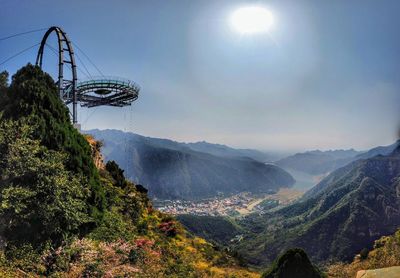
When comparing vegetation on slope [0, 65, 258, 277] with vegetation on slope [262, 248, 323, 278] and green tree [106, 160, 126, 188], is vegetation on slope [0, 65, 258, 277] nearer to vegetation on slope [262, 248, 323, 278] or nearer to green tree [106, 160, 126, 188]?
vegetation on slope [262, 248, 323, 278]

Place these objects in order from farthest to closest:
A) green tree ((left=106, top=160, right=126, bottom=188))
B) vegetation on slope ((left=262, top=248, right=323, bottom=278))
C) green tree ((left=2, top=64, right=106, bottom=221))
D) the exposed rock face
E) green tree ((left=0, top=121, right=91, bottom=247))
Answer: green tree ((left=106, top=160, right=126, bottom=188))
the exposed rock face
vegetation on slope ((left=262, top=248, right=323, bottom=278))
green tree ((left=2, top=64, right=106, bottom=221))
green tree ((left=0, top=121, right=91, bottom=247))

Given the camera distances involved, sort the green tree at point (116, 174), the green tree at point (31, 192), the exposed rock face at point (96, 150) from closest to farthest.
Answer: the green tree at point (31, 192) → the exposed rock face at point (96, 150) → the green tree at point (116, 174)

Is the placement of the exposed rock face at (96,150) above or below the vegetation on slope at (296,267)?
above

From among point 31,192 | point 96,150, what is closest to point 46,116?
point 31,192

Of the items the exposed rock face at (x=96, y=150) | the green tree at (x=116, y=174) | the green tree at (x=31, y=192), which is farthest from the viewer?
the green tree at (x=116, y=174)

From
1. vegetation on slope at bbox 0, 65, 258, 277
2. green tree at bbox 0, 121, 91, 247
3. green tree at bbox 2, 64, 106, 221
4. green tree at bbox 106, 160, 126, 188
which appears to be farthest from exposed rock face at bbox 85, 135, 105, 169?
green tree at bbox 0, 121, 91, 247

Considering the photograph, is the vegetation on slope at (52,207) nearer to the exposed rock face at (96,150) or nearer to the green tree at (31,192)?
the green tree at (31,192)

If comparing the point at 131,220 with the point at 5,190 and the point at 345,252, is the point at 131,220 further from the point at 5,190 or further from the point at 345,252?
the point at 345,252

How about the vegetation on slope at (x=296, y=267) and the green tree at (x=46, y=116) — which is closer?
the green tree at (x=46, y=116)

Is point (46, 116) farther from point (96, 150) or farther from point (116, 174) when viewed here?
point (116, 174)

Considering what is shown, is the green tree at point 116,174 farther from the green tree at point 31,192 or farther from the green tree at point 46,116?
the green tree at point 31,192

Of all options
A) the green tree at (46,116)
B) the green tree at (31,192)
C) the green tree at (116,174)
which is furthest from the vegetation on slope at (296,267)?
the green tree at (116,174)
